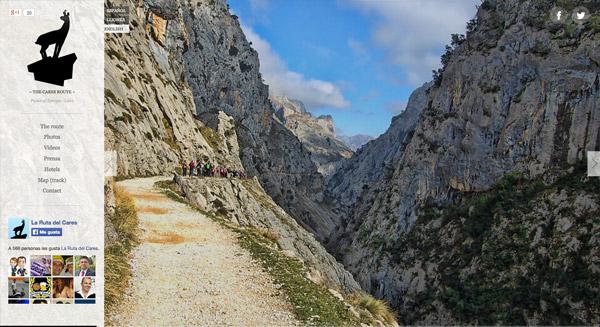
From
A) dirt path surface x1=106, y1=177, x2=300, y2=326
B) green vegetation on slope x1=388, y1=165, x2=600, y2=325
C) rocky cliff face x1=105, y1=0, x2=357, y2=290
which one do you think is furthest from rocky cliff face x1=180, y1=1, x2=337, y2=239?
dirt path surface x1=106, y1=177, x2=300, y2=326

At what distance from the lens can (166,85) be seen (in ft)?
199

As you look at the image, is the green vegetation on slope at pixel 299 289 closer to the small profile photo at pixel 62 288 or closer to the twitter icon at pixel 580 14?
the small profile photo at pixel 62 288

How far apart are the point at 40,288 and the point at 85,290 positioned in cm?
69

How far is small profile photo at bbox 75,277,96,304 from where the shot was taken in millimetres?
6332

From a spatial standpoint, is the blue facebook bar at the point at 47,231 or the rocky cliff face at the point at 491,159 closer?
the blue facebook bar at the point at 47,231

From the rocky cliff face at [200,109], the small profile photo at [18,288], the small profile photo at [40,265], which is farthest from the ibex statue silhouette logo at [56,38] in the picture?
the rocky cliff face at [200,109]

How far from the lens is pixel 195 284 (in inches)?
492

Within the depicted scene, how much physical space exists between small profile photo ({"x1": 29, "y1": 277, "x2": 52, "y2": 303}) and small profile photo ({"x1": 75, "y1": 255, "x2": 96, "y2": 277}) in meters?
0.51

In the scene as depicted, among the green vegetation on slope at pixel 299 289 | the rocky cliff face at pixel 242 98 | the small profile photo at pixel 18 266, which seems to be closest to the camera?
the small profile photo at pixel 18 266

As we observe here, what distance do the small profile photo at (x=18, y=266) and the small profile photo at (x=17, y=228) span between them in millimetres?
342

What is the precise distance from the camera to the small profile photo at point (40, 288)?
20.5 feet

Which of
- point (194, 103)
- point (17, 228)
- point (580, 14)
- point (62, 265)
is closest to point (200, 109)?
point (194, 103)

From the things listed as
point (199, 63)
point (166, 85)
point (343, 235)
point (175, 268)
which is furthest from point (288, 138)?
point (175, 268)

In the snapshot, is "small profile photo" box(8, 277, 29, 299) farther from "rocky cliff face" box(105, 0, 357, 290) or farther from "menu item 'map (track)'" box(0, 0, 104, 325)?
"rocky cliff face" box(105, 0, 357, 290)
